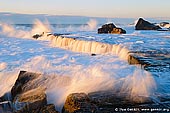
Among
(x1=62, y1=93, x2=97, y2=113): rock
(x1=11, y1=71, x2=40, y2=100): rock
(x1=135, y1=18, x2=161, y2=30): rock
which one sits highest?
(x1=62, y1=93, x2=97, y2=113): rock

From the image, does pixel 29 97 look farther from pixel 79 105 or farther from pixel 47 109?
pixel 79 105

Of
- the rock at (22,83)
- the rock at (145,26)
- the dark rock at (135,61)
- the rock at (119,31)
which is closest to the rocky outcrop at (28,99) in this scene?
the rock at (22,83)

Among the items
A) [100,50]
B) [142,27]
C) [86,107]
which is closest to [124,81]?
[86,107]

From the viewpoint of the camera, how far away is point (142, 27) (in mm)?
27531

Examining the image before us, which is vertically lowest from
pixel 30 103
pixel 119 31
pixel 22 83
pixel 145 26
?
pixel 145 26

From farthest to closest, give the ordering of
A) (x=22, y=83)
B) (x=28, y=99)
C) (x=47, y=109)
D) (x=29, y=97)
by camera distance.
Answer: (x=22, y=83), (x=29, y=97), (x=28, y=99), (x=47, y=109)

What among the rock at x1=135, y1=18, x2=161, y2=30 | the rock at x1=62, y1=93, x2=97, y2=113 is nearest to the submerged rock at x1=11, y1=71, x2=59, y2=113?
the rock at x1=62, y1=93, x2=97, y2=113

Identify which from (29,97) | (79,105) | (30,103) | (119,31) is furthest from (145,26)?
(79,105)

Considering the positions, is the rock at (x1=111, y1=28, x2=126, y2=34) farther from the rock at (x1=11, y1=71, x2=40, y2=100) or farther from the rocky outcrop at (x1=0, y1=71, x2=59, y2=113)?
the rocky outcrop at (x1=0, y1=71, x2=59, y2=113)

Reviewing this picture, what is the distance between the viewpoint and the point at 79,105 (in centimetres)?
543

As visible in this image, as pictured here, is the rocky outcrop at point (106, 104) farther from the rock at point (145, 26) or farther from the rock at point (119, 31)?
the rock at point (145, 26)

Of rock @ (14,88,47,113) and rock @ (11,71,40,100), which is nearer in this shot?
rock @ (14,88,47,113)

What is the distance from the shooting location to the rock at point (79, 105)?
5375 mm

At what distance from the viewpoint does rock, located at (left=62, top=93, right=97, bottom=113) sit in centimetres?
538
